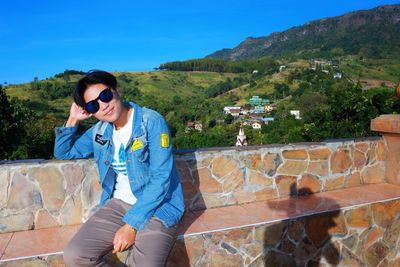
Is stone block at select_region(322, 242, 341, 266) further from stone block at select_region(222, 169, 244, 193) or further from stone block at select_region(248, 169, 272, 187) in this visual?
stone block at select_region(222, 169, 244, 193)

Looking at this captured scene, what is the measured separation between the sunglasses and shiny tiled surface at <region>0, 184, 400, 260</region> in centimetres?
91

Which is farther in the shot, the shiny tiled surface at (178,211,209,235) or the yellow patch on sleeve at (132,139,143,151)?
the shiny tiled surface at (178,211,209,235)

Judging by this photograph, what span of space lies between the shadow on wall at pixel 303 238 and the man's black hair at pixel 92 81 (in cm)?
153

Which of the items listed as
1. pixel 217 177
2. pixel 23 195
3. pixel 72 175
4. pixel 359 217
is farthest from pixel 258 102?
pixel 23 195

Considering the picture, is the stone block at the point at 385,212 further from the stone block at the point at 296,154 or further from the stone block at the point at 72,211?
the stone block at the point at 72,211

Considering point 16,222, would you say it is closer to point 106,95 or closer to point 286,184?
point 106,95

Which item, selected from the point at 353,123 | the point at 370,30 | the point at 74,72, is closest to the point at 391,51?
the point at 370,30

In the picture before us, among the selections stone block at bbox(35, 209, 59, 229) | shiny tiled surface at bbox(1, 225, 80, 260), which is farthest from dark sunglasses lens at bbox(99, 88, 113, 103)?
stone block at bbox(35, 209, 59, 229)

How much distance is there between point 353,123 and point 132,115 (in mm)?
14414

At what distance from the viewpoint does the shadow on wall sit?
2529mm

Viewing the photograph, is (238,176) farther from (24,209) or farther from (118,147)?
(24,209)

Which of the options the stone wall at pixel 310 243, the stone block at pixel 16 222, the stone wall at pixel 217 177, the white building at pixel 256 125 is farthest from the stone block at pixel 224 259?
the white building at pixel 256 125

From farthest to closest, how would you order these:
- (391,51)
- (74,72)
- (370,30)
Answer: (370,30)
(391,51)
(74,72)

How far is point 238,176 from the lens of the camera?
293 cm
